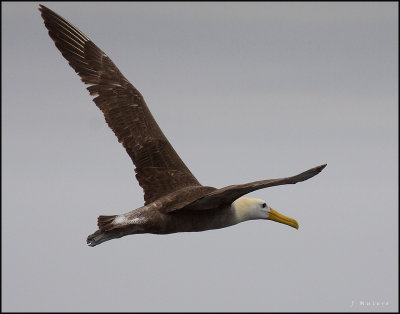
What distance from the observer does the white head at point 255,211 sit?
707 inches

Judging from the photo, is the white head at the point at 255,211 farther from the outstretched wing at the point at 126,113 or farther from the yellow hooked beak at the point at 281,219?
the outstretched wing at the point at 126,113

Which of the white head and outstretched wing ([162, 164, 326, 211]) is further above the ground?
outstretched wing ([162, 164, 326, 211])

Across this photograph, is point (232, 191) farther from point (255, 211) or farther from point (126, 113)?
point (126, 113)

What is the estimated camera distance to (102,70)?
21.0 meters

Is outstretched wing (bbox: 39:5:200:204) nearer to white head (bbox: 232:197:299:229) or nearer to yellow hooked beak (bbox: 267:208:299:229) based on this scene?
white head (bbox: 232:197:299:229)

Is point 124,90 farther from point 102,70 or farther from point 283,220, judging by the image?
point 283,220

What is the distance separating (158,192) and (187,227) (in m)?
1.82

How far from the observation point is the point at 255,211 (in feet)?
60.0

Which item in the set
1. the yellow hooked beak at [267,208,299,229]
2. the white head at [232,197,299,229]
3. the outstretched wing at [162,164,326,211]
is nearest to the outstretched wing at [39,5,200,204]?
the white head at [232,197,299,229]

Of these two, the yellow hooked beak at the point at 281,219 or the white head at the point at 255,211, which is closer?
the white head at the point at 255,211

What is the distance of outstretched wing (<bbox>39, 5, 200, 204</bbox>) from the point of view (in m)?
19.3

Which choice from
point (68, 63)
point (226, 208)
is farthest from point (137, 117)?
point (226, 208)

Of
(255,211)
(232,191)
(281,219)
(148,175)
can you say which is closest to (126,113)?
(148,175)

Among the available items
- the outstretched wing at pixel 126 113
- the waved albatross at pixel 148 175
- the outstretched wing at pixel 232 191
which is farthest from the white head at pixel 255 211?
the outstretched wing at pixel 126 113
